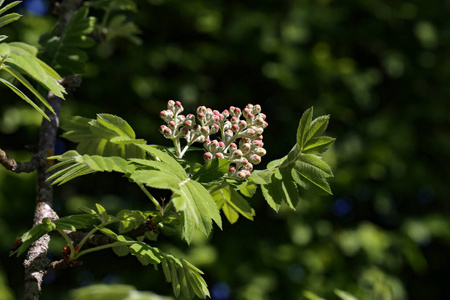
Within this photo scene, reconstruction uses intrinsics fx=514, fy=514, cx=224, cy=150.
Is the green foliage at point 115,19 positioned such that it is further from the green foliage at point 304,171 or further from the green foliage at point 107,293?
the green foliage at point 107,293

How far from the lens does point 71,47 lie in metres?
1.85

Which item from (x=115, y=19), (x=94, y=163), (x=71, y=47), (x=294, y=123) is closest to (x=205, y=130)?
(x=94, y=163)

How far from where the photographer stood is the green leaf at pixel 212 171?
1309 millimetres

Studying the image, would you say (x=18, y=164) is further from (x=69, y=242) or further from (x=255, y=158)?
(x=255, y=158)

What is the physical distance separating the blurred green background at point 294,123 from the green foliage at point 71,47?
2.76 m

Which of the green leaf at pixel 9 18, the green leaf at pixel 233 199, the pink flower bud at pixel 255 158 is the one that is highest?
the green leaf at pixel 9 18

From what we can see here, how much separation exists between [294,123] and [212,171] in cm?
385

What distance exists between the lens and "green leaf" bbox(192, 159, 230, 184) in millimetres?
1309

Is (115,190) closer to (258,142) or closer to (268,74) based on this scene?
(268,74)

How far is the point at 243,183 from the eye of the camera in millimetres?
1326

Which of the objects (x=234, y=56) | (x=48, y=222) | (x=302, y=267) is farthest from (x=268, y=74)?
(x=48, y=222)

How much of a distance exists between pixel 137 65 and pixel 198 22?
2.50 feet

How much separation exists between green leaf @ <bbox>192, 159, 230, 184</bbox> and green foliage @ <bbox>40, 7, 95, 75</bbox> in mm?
767

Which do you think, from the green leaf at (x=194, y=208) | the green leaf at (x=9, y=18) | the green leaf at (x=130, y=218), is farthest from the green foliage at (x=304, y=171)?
the green leaf at (x=9, y=18)
